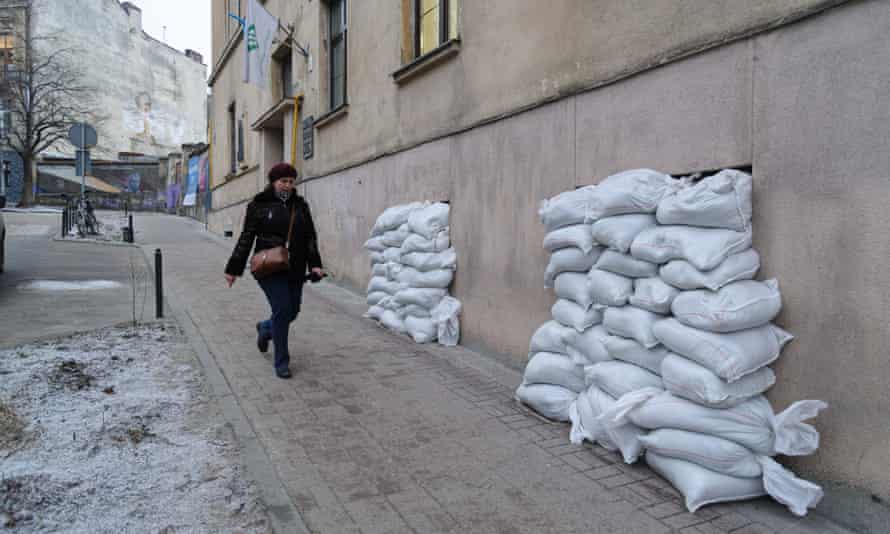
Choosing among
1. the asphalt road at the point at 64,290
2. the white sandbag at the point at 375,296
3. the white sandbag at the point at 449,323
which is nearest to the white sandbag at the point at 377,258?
the white sandbag at the point at 375,296

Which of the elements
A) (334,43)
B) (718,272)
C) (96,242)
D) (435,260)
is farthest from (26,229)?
(718,272)

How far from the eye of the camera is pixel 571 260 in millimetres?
3996

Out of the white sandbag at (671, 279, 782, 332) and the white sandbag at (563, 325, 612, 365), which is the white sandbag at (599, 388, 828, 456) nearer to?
the white sandbag at (671, 279, 782, 332)

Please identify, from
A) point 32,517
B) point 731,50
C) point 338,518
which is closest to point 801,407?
point 731,50

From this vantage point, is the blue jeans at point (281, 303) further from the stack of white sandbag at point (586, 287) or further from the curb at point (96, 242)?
the curb at point (96, 242)

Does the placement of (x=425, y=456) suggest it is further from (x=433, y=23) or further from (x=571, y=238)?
(x=433, y=23)

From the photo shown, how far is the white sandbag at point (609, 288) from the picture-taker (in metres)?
3.46

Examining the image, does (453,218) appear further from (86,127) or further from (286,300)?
(86,127)

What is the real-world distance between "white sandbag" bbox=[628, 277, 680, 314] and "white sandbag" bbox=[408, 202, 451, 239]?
3.04m

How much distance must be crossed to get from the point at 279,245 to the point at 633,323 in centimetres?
279

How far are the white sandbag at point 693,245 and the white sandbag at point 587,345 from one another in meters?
0.61

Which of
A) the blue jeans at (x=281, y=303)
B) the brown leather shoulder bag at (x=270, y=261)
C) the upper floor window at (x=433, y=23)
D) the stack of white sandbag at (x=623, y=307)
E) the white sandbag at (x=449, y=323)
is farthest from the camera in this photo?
the upper floor window at (x=433, y=23)

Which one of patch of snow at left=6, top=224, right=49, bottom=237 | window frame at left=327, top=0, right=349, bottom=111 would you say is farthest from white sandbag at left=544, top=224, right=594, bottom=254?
patch of snow at left=6, top=224, right=49, bottom=237

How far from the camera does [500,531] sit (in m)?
2.62
